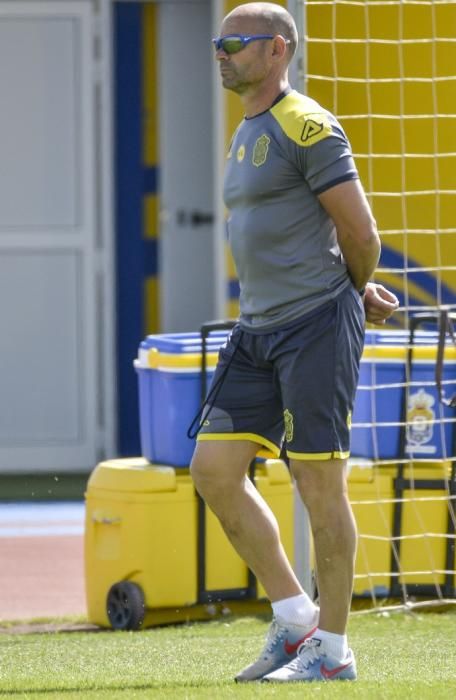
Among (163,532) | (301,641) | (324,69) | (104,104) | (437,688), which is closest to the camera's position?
(437,688)

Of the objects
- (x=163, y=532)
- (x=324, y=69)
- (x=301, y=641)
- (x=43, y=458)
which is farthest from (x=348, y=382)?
(x=43, y=458)

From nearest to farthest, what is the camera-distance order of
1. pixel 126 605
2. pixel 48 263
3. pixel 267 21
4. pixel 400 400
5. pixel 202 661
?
pixel 267 21
pixel 202 661
pixel 126 605
pixel 400 400
pixel 48 263

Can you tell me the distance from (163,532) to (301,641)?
6.52 ft

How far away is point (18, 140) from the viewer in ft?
36.6

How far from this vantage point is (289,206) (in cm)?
481

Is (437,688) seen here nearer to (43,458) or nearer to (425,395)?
(425,395)

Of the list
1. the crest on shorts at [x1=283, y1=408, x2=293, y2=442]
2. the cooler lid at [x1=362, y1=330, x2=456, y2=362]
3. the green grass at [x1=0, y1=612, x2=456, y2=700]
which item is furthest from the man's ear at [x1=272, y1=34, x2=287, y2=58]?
the cooler lid at [x1=362, y1=330, x2=456, y2=362]

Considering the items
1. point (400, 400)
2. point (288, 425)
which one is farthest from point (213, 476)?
point (400, 400)

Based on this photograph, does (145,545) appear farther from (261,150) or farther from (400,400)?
(261,150)

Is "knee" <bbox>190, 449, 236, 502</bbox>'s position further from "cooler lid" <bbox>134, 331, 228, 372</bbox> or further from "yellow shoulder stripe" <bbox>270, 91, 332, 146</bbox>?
"cooler lid" <bbox>134, 331, 228, 372</bbox>

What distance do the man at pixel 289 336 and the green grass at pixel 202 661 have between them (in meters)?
0.23

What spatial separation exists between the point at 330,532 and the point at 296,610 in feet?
1.01

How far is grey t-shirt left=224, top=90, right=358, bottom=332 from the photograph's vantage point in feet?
15.5

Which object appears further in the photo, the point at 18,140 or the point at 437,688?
the point at 18,140
